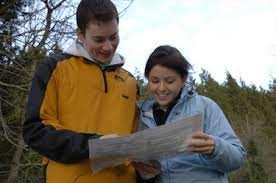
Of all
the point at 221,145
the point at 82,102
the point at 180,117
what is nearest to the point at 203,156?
the point at 221,145

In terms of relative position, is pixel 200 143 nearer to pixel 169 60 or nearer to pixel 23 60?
pixel 169 60

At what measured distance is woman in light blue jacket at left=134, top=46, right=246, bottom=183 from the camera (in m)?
2.18

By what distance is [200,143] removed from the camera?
201 centimetres

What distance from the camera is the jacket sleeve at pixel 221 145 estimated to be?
209 centimetres

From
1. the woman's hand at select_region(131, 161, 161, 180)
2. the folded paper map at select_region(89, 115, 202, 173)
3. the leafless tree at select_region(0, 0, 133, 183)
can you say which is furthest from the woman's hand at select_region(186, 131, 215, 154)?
the leafless tree at select_region(0, 0, 133, 183)

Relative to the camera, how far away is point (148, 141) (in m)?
2.05

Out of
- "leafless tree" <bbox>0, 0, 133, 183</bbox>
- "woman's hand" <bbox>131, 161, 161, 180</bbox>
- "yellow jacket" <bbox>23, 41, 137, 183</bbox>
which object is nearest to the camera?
"yellow jacket" <bbox>23, 41, 137, 183</bbox>

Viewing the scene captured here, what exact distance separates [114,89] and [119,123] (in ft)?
0.50

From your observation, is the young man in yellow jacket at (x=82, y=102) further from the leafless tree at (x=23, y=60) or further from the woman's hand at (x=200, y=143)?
the leafless tree at (x=23, y=60)

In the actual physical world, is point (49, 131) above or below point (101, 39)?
below

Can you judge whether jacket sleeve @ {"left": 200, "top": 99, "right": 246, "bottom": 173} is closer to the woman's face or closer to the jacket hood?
the woman's face

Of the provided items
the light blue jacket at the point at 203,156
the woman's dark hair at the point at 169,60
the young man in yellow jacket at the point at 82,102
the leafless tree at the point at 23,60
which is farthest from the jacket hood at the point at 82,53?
the leafless tree at the point at 23,60

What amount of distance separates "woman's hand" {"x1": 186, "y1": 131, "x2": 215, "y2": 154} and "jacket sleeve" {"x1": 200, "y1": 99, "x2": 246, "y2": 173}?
35 mm

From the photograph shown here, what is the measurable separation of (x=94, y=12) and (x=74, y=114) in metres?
0.44
